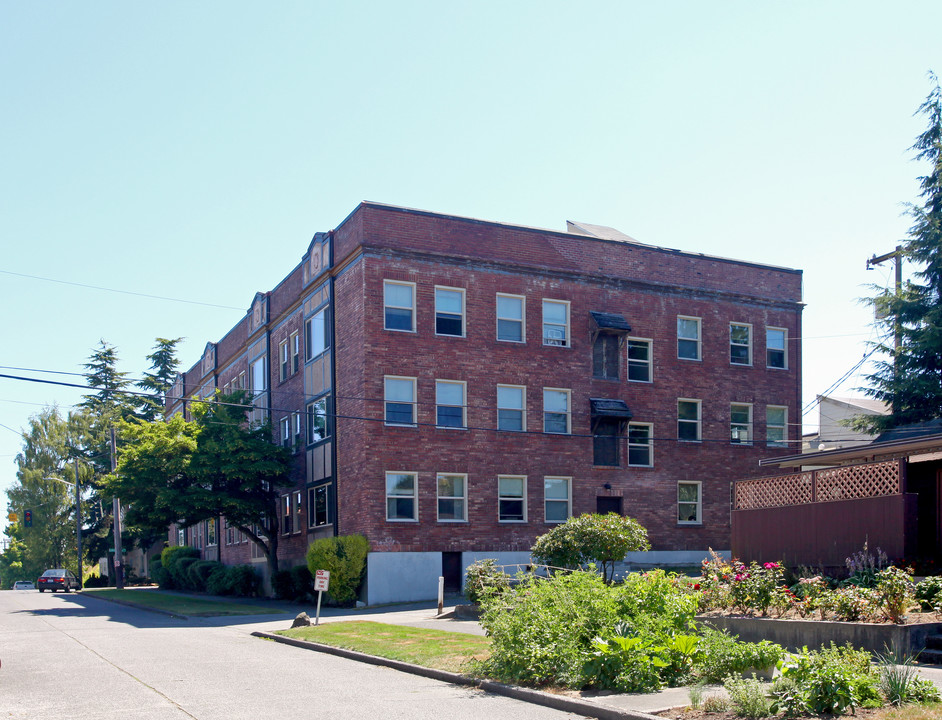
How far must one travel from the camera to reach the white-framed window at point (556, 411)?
3419 centimetres

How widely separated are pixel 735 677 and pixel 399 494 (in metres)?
20.9

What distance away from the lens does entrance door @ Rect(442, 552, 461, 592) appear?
3188 centimetres

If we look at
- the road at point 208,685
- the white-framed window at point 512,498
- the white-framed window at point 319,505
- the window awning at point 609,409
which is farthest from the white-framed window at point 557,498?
the road at point 208,685

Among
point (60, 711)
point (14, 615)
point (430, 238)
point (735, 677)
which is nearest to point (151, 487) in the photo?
point (14, 615)

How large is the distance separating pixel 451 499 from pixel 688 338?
11419 millimetres

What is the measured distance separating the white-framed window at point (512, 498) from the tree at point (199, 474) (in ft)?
27.3

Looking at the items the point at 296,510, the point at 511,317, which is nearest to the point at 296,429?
the point at 296,510

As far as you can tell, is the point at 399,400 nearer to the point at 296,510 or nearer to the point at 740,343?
the point at 296,510

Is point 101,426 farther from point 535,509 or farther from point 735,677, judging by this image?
point 735,677

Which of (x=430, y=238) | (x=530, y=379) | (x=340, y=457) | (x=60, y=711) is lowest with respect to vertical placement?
(x=60, y=711)

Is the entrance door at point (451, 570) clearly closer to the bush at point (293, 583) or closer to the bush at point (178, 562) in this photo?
the bush at point (293, 583)

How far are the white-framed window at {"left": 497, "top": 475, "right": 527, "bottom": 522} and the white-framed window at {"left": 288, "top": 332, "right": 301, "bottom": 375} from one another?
10.1 meters

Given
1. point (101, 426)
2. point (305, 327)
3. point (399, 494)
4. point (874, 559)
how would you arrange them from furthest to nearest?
point (101, 426)
point (305, 327)
point (399, 494)
point (874, 559)

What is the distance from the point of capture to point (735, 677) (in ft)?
36.5
